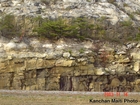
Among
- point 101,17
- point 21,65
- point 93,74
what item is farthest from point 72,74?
point 101,17

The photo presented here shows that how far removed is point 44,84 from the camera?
3031 cm

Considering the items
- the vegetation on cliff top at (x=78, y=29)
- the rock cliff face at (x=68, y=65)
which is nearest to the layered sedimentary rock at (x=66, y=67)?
the rock cliff face at (x=68, y=65)

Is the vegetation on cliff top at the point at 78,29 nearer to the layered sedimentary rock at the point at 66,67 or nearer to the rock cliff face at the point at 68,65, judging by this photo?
the rock cliff face at the point at 68,65

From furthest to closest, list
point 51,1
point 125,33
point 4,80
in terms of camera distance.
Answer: point 51,1, point 125,33, point 4,80

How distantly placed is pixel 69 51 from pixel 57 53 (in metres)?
1.33

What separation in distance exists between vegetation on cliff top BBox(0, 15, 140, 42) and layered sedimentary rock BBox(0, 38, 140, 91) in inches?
62.7

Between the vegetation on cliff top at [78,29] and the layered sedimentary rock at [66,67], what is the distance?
1.59 meters

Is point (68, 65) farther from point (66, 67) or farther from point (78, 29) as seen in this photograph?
point (78, 29)

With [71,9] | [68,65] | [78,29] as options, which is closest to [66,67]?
[68,65]

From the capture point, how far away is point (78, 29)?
3456 cm

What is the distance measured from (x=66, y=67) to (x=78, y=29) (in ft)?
18.8

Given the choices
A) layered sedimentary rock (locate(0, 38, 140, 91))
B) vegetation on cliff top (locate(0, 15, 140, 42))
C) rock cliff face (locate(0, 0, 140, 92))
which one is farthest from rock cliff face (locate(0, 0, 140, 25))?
layered sedimentary rock (locate(0, 38, 140, 91))

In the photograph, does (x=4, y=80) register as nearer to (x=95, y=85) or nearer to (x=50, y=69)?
(x=50, y=69)

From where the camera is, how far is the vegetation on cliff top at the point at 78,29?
111 feet
